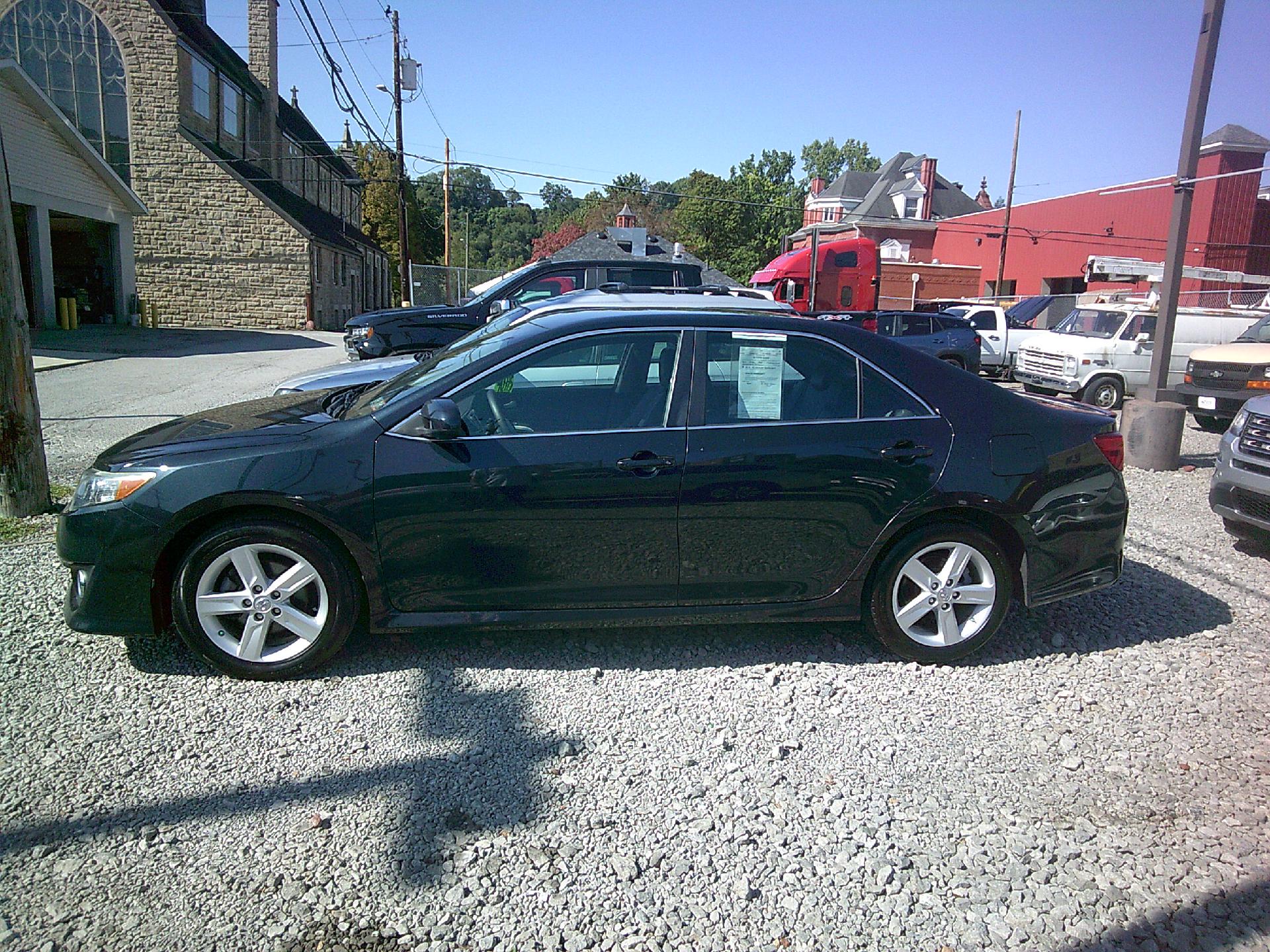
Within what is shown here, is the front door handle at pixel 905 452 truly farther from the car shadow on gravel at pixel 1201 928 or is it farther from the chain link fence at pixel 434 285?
the chain link fence at pixel 434 285

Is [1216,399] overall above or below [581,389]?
below

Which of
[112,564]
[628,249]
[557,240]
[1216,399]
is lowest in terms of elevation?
[112,564]

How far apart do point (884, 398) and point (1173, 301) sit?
7320 millimetres

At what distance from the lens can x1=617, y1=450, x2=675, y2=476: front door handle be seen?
12.9ft

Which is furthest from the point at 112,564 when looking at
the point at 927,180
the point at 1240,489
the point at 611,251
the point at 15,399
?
the point at 927,180

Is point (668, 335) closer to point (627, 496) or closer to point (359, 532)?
point (627, 496)

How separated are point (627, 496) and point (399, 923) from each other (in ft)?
6.43

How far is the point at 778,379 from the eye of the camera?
165 inches

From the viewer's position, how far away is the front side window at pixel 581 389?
4008 millimetres

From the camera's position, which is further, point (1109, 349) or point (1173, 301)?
point (1109, 349)

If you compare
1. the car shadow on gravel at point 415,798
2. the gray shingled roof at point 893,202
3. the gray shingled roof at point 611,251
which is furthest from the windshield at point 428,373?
the gray shingled roof at point 893,202

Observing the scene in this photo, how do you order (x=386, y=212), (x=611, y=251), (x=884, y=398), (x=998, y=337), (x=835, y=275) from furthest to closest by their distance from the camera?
(x=386, y=212)
(x=611, y=251)
(x=835, y=275)
(x=998, y=337)
(x=884, y=398)

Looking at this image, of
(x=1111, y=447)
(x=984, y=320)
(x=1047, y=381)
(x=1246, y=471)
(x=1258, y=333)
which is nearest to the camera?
(x=1111, y=447)

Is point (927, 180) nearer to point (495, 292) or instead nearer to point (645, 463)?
point (495, 292)
